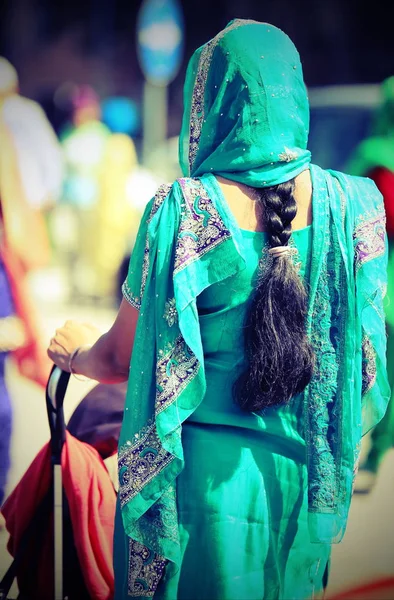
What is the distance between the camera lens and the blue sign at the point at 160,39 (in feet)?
6.92

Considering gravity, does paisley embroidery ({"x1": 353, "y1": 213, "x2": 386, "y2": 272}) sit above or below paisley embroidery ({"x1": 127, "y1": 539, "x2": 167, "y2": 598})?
above

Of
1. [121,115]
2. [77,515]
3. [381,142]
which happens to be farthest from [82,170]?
[77,515]

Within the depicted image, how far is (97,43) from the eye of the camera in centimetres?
228

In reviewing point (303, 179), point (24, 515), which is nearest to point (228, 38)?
point (303, 179)

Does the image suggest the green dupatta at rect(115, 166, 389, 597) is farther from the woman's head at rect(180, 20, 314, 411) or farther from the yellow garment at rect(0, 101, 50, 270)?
the yellow garment at rect(0, 101, 50, 270)

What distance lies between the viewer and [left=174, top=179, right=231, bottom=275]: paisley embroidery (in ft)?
3.30

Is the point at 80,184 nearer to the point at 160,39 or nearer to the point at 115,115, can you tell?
the point at 115,115

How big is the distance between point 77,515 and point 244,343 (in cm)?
78

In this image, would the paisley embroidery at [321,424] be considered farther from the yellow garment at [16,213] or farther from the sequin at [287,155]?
the yellow garment at [16,213]

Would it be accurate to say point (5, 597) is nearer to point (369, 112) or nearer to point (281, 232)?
point (281, 232)

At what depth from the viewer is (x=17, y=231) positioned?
2.27 metres

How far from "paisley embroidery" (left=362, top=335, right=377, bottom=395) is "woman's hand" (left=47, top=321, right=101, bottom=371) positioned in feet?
1.89

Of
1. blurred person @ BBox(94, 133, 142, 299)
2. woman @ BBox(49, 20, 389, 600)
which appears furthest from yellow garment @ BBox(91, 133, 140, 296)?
woman @ BBox(49, 20, 389, 600)

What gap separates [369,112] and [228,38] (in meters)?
1.49
